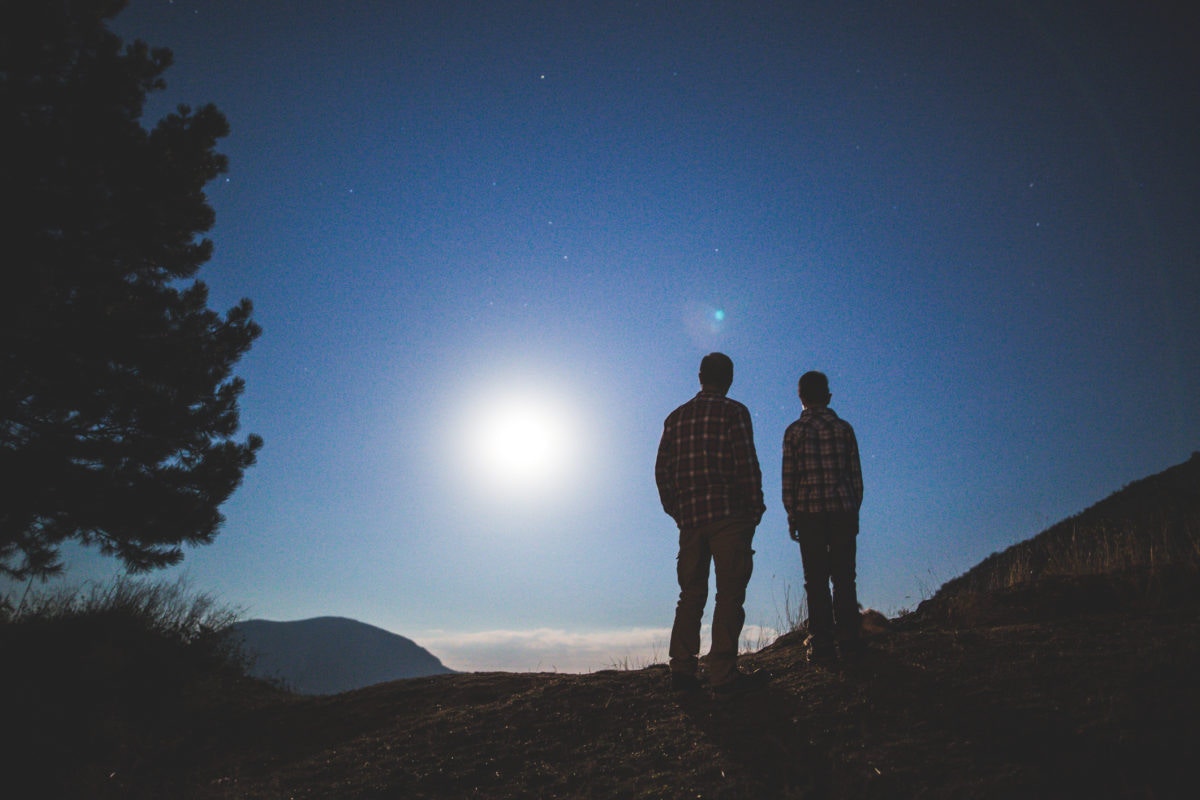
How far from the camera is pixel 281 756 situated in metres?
4.80

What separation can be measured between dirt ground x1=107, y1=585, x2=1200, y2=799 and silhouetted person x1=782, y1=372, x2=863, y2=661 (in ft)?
0.89

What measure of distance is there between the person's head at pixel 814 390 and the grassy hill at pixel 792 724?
1.76m

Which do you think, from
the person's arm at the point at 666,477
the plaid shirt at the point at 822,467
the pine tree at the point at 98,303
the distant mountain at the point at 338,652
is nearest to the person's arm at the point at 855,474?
the plaid shirt at the point at 822,467

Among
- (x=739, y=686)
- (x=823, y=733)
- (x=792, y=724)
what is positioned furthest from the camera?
(x=739, y=686)

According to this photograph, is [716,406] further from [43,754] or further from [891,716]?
[43,754]

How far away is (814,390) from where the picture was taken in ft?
16.4

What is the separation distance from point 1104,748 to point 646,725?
2140mm

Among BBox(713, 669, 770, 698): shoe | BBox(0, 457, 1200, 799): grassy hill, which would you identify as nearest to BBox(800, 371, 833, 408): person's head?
BBox(0, 457, 1200, 799): grassy hill

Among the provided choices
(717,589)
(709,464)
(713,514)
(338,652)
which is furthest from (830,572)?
(338,652)

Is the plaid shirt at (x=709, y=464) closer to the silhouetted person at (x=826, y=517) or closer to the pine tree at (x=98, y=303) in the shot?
the silhouetted person at (x=826, y=517)

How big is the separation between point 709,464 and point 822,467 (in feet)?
3.05

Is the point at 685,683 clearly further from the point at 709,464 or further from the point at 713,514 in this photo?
the point at 709,464

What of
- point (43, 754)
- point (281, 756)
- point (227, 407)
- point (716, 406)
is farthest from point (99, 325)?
point (716, 406)

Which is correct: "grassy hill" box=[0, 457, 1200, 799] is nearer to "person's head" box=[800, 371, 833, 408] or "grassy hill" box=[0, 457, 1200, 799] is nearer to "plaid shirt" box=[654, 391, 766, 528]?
"plaid shirt" box=[654, 391, 766, 528]
